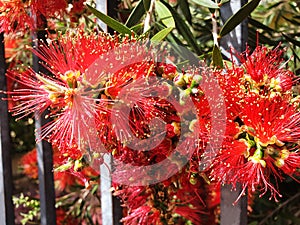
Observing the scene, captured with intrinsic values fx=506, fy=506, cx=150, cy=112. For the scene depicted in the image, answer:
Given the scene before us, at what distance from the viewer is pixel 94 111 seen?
24.2 inches

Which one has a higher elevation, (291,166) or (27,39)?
(27,39)

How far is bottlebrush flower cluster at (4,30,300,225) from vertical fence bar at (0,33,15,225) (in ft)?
1.25

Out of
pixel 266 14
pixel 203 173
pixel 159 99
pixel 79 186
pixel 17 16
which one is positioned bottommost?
pixel 79 186

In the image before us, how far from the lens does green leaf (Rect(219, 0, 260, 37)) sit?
69 cm

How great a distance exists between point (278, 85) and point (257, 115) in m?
0.06

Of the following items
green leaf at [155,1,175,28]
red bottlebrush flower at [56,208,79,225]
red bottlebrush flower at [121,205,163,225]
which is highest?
green leaf at [155,1,175,28]

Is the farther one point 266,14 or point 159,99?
point 266,14

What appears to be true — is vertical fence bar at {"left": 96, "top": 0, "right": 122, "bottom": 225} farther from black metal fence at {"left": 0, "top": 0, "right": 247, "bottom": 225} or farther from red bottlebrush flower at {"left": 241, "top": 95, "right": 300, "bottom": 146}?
red bottlebrush flower at {"left": 241, "top": 95, "right": 300, "bottom": 146}

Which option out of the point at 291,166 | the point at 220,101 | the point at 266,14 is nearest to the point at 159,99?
the point at 220,101

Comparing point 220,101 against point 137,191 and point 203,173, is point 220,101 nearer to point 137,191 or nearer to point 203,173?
point 203,173

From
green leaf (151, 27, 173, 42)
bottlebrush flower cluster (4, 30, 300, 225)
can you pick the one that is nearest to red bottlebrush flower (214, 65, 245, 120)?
bottlebrush flower cluster (4, 30, 300, 225)

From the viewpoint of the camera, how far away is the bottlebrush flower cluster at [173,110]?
2.02ft

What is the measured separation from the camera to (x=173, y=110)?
651 mm

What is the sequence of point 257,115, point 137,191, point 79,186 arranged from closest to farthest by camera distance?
1. point 257,115
2. point 137,191
3. point 79,186
